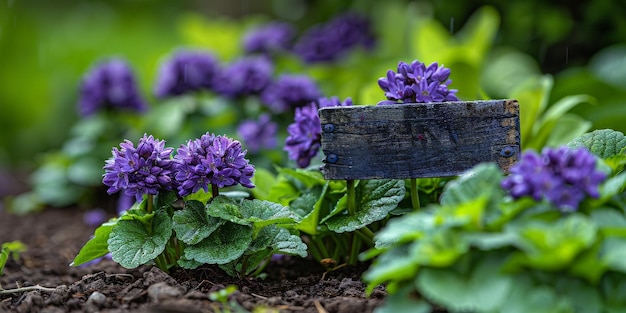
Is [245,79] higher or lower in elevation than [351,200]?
higher

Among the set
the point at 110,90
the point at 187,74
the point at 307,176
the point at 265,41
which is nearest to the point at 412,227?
the point at 307,176

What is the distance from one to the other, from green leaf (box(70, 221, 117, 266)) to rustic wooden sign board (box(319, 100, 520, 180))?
66 cm

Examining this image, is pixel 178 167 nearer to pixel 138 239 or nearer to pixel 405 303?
pixel 138 239

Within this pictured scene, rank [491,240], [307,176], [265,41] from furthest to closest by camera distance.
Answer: [265,41] → [307,176] → [491,240]

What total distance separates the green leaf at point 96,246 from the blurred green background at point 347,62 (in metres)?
1.38

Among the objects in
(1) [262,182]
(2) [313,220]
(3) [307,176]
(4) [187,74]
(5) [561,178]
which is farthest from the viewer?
(4) [187,74]

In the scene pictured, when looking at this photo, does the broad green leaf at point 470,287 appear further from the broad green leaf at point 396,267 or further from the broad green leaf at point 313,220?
the broad green leaf at point 313,220

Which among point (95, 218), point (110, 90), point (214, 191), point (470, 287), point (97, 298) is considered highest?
point (110, 90)

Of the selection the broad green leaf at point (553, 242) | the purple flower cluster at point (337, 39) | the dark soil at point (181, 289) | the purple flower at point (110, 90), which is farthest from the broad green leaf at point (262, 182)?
the purple flower cluster at point (337, 39)

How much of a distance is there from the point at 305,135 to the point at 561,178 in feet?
3.21

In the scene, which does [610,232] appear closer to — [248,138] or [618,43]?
[248,138]

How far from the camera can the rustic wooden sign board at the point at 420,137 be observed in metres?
1.92

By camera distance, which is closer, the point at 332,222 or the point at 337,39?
the point at 332,222

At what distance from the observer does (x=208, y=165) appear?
1882 mm
